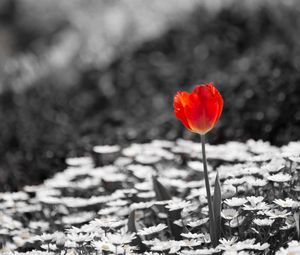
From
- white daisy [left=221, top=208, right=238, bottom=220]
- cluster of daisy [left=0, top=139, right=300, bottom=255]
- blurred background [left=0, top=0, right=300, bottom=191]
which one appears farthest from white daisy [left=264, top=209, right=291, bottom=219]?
blurred background [left=0, top=0, right=300, bottom=191]

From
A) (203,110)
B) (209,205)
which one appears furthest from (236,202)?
(203,110)

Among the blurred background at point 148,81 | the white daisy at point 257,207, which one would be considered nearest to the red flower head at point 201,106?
the white daisy at point 257,207

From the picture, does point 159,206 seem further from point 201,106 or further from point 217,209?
point 201,106

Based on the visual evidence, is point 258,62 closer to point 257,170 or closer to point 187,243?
point 257,170

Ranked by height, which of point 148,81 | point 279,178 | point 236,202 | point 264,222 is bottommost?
point 264,222

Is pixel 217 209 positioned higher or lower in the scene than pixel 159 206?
lower

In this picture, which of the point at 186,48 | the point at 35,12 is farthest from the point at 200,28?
the point at 35,12

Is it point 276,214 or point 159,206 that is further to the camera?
point 159,206

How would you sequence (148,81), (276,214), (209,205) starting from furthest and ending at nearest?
(148,81) → (276,214) → (209,205)
